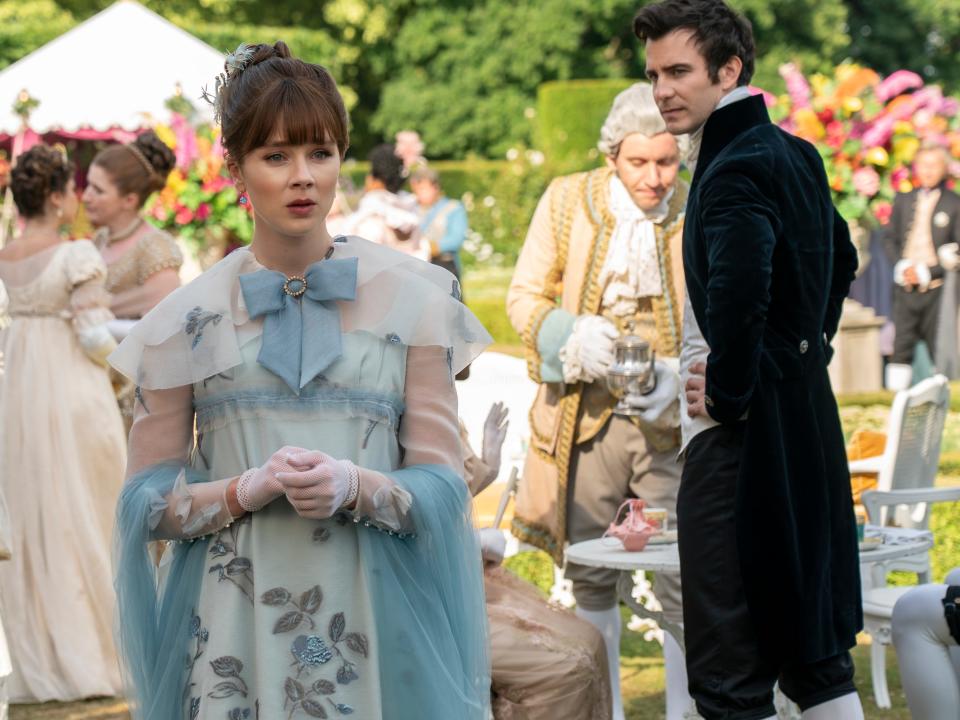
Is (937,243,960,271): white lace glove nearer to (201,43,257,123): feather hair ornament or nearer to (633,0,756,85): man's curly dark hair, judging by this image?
(633,0,756,85): man's curly dark hair

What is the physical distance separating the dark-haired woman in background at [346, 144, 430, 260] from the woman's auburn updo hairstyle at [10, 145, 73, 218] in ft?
11.6

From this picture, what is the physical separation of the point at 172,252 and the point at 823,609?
10.3 feet

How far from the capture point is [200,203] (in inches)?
385

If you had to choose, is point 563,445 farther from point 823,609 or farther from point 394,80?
point 394,80

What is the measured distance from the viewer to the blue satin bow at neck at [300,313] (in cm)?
259

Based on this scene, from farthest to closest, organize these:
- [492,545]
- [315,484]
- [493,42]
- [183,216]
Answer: [493,42]
[183,216]
[492,545]
[315,484]

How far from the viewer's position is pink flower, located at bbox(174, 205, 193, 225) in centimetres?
979

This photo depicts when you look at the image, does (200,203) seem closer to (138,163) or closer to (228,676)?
(138,163)

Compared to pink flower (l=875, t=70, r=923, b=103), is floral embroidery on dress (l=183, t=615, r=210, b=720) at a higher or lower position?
lower

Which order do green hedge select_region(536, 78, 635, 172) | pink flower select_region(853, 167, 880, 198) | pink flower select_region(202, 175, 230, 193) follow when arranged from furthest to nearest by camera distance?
green hedge select_region(536, 78, 635, 172), pink flower select_region(202, 175, 230, 193), pink flower select_region(853, 167, 880, 198)

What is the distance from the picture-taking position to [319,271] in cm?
266

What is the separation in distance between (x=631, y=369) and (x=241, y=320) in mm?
2267

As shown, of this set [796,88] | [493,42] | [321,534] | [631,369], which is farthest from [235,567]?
[493,42]

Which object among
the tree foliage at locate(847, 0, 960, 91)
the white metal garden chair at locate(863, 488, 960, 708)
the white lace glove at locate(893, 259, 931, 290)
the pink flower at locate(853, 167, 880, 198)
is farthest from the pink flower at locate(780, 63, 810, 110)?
the tree foliage at locate(847, 0, 960, 91)
